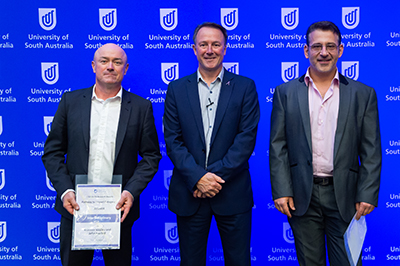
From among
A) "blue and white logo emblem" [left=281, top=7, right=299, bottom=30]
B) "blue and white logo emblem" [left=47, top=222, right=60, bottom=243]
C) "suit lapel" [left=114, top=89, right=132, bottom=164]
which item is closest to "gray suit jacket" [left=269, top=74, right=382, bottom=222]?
"suit lapel" [left=114, top=89, right=132, bottom=164]

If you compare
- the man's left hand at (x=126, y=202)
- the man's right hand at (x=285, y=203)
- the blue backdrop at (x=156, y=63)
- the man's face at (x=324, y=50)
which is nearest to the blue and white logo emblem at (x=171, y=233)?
the blue backdrop at (x=156, y=63)

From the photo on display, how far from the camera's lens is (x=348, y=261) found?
2.17m

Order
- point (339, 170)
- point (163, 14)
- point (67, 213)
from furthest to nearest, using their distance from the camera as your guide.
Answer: point (163, 14) < point (67, 213) < point (339, 170)

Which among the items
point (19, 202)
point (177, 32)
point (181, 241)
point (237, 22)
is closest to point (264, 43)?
point (237, 22)

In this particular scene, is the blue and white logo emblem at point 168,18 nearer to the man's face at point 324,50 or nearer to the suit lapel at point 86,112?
the suit lapel at point 86,112

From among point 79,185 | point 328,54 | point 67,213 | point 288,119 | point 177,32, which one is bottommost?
point 67,213

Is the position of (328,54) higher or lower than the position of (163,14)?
lower

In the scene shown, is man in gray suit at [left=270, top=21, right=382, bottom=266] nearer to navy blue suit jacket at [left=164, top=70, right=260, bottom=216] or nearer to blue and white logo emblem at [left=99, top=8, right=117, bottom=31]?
navy blue suit jacket at [left=164, top=70, right=260, bottom=216]

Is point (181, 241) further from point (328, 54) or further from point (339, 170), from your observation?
point (328, 54)

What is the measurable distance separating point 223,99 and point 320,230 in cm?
109

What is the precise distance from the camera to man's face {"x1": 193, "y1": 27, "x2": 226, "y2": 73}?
237 centimetres

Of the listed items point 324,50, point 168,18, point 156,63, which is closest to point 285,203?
point 324,50

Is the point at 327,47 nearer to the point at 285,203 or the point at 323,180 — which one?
the point at 323,180

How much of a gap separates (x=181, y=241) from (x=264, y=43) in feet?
6.99
